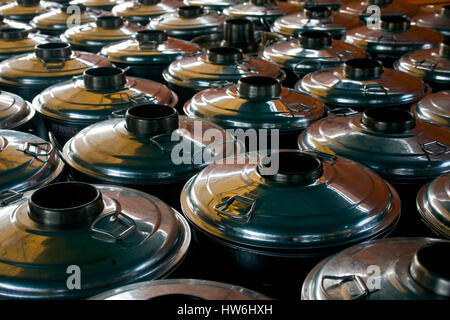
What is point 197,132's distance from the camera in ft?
13.1

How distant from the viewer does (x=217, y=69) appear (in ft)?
17.3

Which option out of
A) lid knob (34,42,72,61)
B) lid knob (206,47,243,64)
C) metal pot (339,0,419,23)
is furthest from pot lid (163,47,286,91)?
metal pot (339,0,419,23)

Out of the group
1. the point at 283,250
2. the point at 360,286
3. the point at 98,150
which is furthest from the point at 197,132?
the point at 360,286

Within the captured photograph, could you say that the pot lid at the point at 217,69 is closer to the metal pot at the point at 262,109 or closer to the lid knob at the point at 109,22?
the metal pot at the point at 262,109

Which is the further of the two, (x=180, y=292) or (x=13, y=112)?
(x=13, y=112)

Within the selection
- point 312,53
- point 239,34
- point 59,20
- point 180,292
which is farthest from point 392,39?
point 180,292

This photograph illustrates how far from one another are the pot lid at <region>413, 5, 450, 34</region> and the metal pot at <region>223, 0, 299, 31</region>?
1.93m

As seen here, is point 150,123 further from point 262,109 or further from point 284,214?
point 284,214

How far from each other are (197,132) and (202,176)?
0.69 m

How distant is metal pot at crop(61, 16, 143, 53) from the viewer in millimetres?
6859

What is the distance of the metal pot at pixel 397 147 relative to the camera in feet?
11.7

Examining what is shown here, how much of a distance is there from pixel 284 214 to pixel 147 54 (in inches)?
144

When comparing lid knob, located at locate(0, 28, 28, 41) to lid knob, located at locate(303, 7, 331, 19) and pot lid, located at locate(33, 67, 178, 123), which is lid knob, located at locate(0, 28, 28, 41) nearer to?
pot lid, located at locate(33, 67, 178, 123)

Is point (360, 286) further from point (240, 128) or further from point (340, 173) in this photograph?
point (240, 128)
